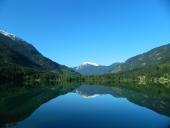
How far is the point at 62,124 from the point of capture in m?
41.4

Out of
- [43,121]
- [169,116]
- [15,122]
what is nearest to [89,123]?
[43,121]

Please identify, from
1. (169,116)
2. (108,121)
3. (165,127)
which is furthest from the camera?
(169,116)

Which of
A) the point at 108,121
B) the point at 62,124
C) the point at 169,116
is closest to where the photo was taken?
the point at 62,124

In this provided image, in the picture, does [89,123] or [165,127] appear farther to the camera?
[89,123]

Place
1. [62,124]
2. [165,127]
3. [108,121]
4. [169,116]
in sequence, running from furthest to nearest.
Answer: [169,116] < [108,121] < [62,124] < [165,127]

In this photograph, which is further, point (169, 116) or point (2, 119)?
point (169, 116)

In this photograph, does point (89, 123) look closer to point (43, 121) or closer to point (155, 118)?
point (43, 121)

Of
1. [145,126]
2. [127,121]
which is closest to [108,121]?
[127,121]

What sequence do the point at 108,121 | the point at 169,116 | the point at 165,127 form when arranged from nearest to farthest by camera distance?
the point at 165,127 < the point at 108,121 < the point at 169,116

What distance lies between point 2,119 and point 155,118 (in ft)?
72.4

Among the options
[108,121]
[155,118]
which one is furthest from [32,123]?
[155,118]

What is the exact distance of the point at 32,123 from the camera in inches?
1647

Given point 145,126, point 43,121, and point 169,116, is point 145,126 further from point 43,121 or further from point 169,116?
point 43,121

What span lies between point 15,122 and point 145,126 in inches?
653
